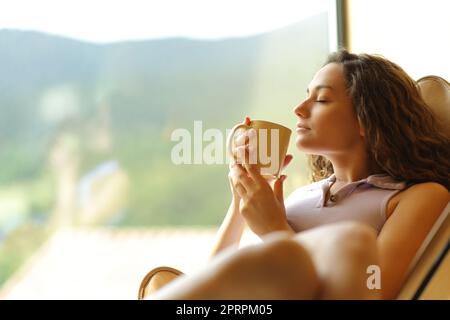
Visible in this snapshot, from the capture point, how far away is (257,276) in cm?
97

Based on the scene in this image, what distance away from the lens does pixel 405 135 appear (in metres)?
1.67

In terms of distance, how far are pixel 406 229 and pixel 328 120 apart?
1.18 feet

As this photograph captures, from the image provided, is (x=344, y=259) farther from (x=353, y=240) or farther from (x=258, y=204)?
(x=258, y=204)

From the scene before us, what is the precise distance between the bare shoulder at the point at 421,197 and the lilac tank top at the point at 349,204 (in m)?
0.02

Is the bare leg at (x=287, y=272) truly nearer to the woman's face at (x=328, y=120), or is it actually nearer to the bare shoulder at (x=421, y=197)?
the bare shoulder at (x=421, y=197)

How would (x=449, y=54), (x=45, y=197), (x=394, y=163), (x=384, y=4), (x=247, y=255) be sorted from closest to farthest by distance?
(x=247, y=255)
(x=394, y=163)
(x=449, y=54)
(x=384, y=4)
(x=45, y=197)

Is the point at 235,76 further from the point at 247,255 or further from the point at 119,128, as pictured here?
the point at 247,255

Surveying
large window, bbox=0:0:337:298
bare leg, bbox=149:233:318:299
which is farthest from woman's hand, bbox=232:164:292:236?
large window, bbox=0:0:337:298

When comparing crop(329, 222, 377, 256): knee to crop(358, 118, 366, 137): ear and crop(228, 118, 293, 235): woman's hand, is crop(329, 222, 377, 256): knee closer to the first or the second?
crop(228, 118, 293, 235): woman's hand

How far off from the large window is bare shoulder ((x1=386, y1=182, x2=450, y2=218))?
5.59 feet

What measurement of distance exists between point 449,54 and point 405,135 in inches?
25.9

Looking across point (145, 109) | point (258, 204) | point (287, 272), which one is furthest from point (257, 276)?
point (145, 109)
